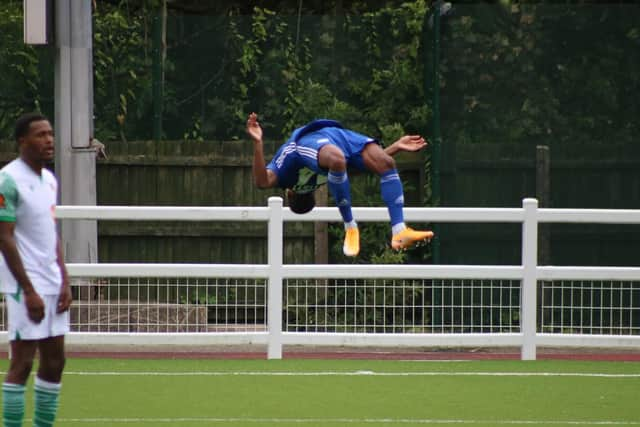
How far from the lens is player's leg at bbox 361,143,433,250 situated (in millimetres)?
8594

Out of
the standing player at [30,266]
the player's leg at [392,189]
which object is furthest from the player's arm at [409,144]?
the standing player at [30,266]

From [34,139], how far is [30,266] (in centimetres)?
67

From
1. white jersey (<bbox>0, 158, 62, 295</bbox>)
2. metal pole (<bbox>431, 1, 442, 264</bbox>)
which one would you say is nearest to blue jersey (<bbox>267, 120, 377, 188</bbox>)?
white jersey (<bbox>0, 158, 62, 295</bbox>)

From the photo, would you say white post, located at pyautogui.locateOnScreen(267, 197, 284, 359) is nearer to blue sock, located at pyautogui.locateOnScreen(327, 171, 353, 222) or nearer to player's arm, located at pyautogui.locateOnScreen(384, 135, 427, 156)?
blue sock, located at pyautogui.locateOnScreen(327, 171, 353, 222)

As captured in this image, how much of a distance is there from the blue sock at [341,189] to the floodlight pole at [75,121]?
4.64 metres

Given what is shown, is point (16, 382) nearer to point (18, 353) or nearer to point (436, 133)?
point (18, 353)

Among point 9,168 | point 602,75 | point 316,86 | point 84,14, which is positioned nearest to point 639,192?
point 602,75

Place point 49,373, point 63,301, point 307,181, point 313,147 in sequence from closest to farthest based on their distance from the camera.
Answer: point 63,301 < point 49,373 < point 313,147 < point 307,181

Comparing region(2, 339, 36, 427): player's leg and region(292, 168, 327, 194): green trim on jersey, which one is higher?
region(292, 168, 327, 194): green trim on jersey

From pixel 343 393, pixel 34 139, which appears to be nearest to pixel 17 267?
pixel 34 139

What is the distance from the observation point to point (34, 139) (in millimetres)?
6914

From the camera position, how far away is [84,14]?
12.9 metres

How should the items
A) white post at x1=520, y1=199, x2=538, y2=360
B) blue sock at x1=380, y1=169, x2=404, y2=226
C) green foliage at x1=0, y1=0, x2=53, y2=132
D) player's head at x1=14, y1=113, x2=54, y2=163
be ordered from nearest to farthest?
player's head at x1=14, y1=113, x2=54, y2=163 < blue sock at x1=380, y1=169, x2=404, y2=226 < white post at x1=520, y1=199, x2=538, y2=360 < green foliage at x1=0, y1=0, x2=53, y2=132

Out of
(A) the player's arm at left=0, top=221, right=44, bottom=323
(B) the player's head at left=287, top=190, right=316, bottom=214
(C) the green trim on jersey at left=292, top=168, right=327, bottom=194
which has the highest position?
(C) the green trim on jersey at left=292, top=168, right=327, bottom=194
